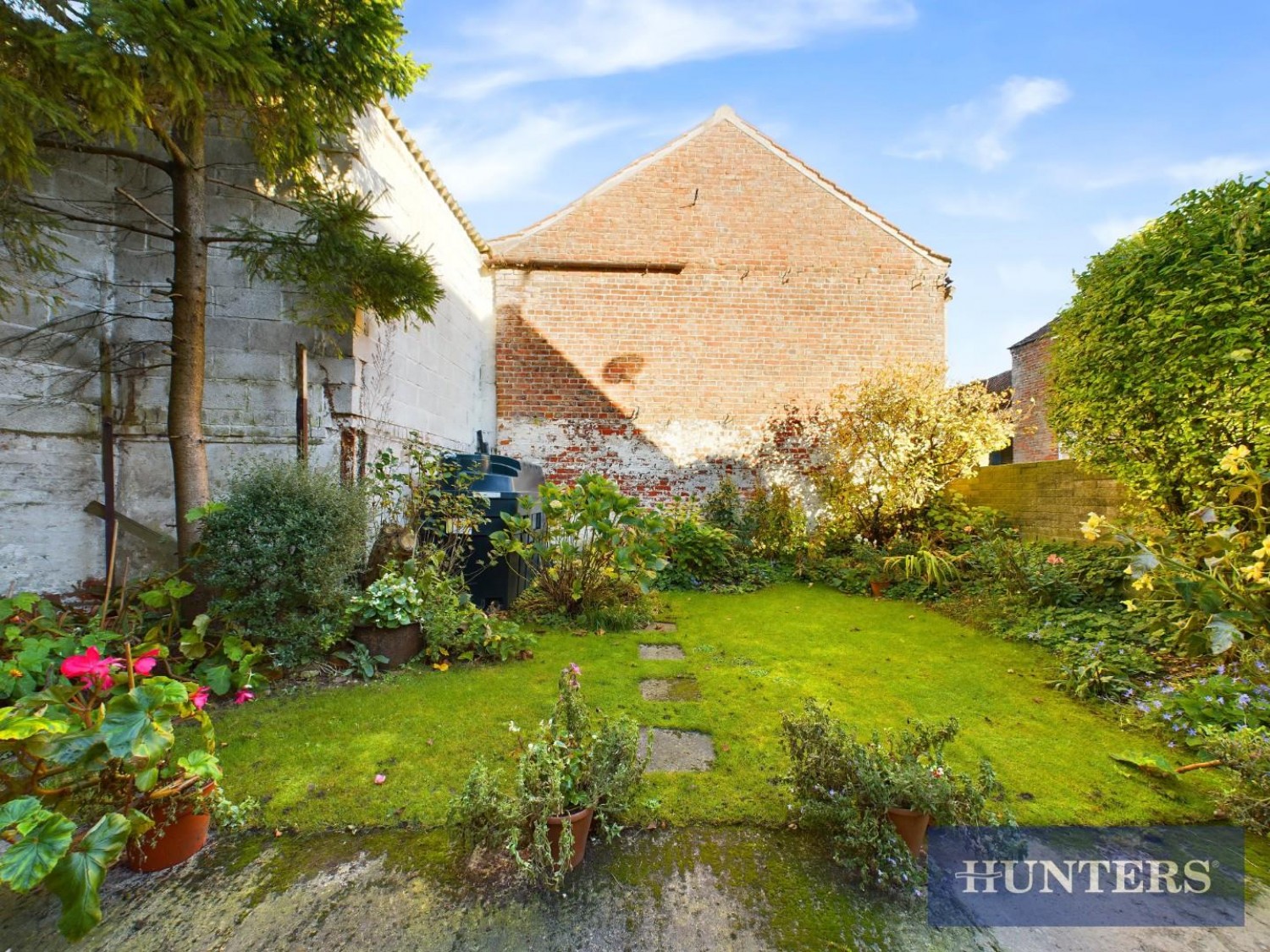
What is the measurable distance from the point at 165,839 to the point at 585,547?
3.14 m

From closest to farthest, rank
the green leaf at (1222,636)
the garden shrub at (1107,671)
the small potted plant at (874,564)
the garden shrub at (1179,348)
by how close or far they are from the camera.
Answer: the green leaf at (1222,636)
the garden shrub at (1107,671)
the garden shrub at (1179,348)
the small potted plant at (874,564)

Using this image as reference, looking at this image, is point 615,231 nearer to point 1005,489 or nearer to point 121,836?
point 1005,489

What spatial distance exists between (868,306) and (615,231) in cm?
386

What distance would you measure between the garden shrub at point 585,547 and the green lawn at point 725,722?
51cm

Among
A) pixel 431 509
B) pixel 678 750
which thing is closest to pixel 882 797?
pixel 678 750

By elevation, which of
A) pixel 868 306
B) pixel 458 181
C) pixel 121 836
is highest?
pixel 458 181

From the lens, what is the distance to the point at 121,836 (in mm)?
1321

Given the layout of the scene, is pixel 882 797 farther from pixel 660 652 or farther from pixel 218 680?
pixel 218 680

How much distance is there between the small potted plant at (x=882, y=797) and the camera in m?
1.63

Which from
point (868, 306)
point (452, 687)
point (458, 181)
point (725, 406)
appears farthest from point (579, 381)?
point (452, 687)

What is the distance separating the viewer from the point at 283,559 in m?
3.12

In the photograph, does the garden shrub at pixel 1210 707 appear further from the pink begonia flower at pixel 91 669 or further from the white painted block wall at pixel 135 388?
the white painted block wall at pixel 135 388

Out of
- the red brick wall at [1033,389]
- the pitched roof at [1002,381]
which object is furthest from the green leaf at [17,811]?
the pitched roof at [1002,381]

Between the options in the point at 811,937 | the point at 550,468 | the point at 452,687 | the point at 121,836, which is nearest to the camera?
the point at 121,836
